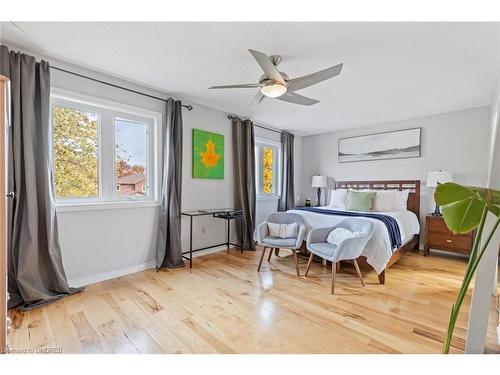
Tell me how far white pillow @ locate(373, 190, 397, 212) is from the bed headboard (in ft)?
1.71

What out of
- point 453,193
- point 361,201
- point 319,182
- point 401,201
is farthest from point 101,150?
point 401,201

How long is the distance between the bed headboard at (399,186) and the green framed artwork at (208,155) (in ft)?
8.83

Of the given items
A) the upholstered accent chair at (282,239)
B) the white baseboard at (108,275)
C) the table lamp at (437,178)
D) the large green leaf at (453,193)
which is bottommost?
the white baseboard at (108,275)

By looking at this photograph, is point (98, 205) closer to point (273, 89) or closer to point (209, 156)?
point (209, 156)

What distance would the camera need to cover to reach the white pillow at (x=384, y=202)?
3904mm

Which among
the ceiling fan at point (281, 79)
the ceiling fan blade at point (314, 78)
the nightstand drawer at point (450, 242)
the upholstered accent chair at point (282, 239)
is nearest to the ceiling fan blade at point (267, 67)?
the ceiling fan at point (281, 79)

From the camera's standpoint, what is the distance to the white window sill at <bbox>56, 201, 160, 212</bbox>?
253 centimetres

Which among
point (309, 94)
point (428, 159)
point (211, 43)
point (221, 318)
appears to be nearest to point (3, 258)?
point (221, 318)

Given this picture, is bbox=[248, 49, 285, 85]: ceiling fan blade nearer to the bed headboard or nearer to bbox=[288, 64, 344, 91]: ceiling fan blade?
bbox=[288, 64, 344, 91]: ceiling fan blade

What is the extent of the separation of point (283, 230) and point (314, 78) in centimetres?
188

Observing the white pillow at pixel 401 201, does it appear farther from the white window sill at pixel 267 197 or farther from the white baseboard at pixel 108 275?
the white baseboard at pixel 108 275

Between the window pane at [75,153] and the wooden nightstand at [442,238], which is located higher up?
the window pane at [75,153]
